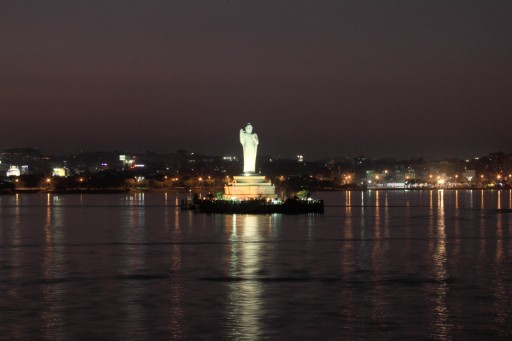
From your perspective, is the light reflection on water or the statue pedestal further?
the statue pedestal

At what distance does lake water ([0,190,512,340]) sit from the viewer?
1383cm

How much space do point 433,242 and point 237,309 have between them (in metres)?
16.4

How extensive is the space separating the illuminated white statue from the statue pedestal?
621 mm

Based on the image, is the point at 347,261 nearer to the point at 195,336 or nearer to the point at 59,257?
the point at 59,257

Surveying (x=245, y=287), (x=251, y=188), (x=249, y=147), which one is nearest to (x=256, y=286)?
(x=245, y=287)

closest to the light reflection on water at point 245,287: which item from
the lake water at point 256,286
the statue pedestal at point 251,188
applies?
the lake water at point 256,286

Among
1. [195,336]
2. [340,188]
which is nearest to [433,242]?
[195,336]

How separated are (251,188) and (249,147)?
2805 mm

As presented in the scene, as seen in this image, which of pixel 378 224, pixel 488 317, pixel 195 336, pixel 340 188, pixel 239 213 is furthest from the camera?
pixel 340 188

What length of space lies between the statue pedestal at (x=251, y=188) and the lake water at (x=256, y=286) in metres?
16.9

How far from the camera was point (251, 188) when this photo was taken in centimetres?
5116

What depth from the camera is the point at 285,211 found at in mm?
49875

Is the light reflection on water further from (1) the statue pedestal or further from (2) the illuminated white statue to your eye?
(2) the illuminated white statue

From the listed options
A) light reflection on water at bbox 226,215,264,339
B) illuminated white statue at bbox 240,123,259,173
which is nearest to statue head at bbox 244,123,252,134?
illuminated white statue at bbox 240,123,259,173
